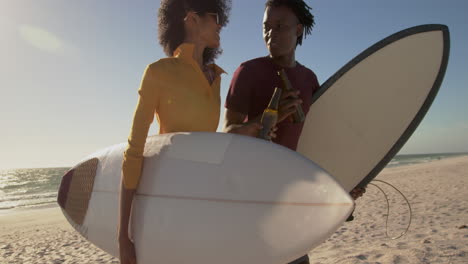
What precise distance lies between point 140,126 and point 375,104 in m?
1.95

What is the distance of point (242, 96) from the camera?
5.59ft

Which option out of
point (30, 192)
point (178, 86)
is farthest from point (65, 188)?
point (30, 192)

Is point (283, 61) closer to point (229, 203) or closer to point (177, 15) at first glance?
point (177, 15)

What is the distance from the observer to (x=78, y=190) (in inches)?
77.8

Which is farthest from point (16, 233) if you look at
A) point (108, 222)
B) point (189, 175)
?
point (189, 175)

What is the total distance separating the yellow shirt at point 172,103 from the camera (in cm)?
129

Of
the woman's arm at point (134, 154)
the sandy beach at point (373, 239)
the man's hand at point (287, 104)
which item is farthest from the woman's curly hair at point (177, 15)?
the sandy beach at point (373, 239)

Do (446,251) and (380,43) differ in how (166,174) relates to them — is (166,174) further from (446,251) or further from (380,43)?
(446,251)

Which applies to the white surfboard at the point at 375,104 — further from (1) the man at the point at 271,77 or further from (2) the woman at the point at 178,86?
(2) the woman at the point at 178,86

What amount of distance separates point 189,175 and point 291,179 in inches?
18.0

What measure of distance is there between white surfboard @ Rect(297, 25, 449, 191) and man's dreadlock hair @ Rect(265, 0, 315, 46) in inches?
16.4

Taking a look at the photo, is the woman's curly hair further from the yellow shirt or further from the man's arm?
the man's arm

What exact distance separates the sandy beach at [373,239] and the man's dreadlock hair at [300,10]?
3.19 m

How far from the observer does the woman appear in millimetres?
1303
